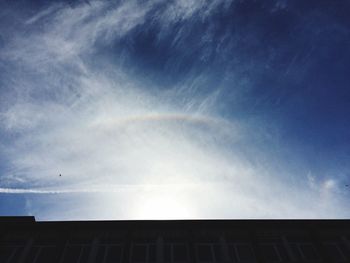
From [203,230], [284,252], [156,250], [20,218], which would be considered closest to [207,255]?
[203,230]

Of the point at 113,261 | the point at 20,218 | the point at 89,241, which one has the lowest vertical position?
the point at 113,261

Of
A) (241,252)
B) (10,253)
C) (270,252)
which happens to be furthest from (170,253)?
(10,253)

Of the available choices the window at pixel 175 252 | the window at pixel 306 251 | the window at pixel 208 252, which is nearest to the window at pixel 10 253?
the window at pixel 175 252

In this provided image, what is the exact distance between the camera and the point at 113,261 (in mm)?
16438

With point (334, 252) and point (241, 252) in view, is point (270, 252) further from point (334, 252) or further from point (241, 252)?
point (334, 252)

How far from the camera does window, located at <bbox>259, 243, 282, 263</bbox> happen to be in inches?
666

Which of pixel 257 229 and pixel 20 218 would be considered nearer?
pixel 257 229

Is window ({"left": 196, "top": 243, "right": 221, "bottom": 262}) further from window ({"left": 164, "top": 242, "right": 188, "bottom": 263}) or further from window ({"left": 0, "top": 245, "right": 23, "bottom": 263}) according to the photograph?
window ({"left": 0, "top": 245, "right": 23, "bottom": 263})

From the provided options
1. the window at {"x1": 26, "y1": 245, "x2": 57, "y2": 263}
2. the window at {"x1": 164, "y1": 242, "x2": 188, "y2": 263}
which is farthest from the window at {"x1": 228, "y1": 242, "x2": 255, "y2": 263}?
the window at {"x1": 26, "y1": 245, "x2": 57, "y2": 263}

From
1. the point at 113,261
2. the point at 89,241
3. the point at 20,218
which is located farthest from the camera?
the point at 20,218

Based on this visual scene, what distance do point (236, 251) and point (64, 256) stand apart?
11.6 m

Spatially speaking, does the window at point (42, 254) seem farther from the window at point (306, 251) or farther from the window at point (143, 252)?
the window at point (306, 251)

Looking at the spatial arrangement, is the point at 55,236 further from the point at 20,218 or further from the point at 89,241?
the point at 20,218

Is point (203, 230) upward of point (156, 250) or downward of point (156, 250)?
upward
